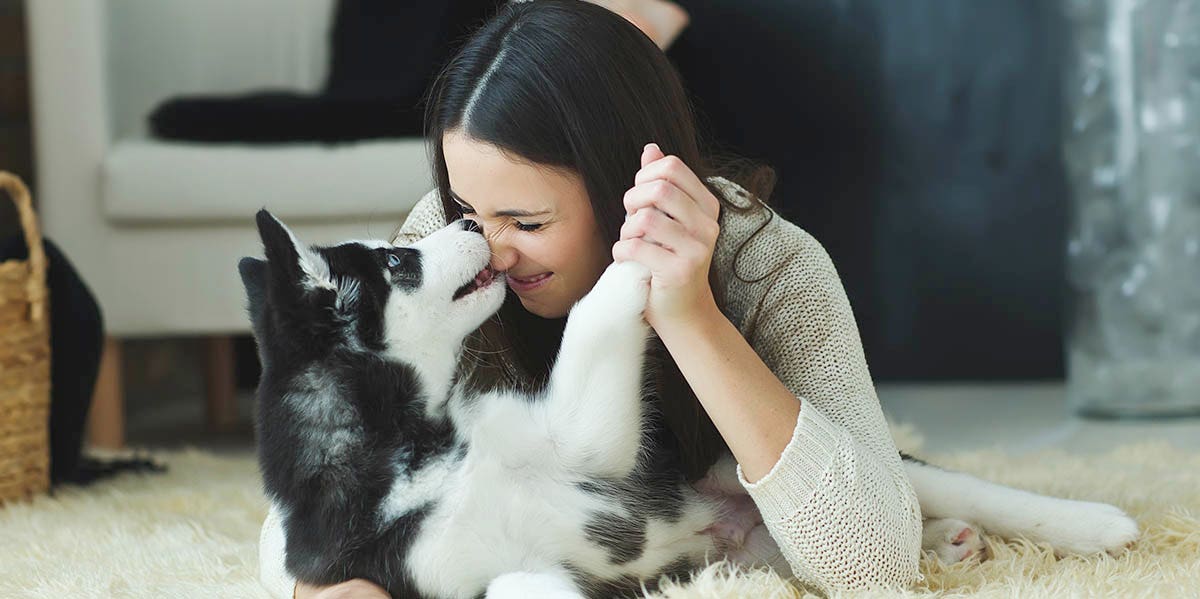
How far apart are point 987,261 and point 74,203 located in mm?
2267

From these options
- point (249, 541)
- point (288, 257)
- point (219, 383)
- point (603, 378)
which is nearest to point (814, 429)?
point (603, 378)

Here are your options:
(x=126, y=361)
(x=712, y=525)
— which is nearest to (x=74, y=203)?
(x=126, y=361)

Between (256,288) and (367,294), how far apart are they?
141mm

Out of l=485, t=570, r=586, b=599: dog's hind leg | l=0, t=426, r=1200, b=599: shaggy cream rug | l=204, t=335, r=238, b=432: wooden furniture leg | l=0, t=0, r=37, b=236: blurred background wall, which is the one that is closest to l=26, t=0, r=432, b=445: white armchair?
l=0, t=426, r=1200, b=599: shaggy cream rug

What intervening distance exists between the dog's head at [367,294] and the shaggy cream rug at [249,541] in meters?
0.35

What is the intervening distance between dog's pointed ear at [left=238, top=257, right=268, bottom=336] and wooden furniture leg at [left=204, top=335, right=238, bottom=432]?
1.85 metres

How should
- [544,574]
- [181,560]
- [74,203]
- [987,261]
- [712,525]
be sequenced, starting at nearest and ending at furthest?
1. [544,574]
2. [712,525]
3. [181,560]
4. [74,203]
5. [987,261]

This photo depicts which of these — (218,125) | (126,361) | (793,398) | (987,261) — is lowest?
(126,361)

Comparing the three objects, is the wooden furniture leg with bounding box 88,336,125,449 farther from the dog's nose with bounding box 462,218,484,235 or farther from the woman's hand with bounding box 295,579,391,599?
the woman's hand with bounding box 295,579,391,599

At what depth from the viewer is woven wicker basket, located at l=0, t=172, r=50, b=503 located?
7.07 feet

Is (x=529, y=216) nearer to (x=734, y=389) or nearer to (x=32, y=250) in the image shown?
(x=734, y=389)

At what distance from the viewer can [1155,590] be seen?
126 centimetres

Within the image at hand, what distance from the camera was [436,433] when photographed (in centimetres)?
128

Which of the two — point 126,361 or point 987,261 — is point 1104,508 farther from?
point 126,361
